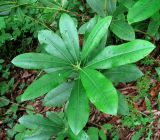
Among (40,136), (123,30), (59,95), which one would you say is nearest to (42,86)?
(59,95)

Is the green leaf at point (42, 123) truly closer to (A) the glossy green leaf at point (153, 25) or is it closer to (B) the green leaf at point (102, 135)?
(B) the green leaf at point (102, 135)

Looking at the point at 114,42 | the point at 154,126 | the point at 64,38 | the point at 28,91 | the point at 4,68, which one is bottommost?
the point at 4,68

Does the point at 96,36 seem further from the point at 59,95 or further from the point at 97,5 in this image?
the point at 97,5

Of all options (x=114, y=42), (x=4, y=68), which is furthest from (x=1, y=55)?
(x=114, y=42)

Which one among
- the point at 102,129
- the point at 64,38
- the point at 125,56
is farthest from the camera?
the point at 102,129

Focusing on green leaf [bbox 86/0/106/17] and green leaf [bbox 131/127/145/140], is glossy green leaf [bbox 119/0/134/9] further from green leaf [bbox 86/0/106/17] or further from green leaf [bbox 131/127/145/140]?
green leaf [bbox 131/127/145/140]

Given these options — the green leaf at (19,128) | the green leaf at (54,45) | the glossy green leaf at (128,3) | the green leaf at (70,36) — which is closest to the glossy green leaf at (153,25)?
the glossy green leaf at (128,3)

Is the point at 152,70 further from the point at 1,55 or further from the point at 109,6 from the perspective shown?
the point at 1,55
